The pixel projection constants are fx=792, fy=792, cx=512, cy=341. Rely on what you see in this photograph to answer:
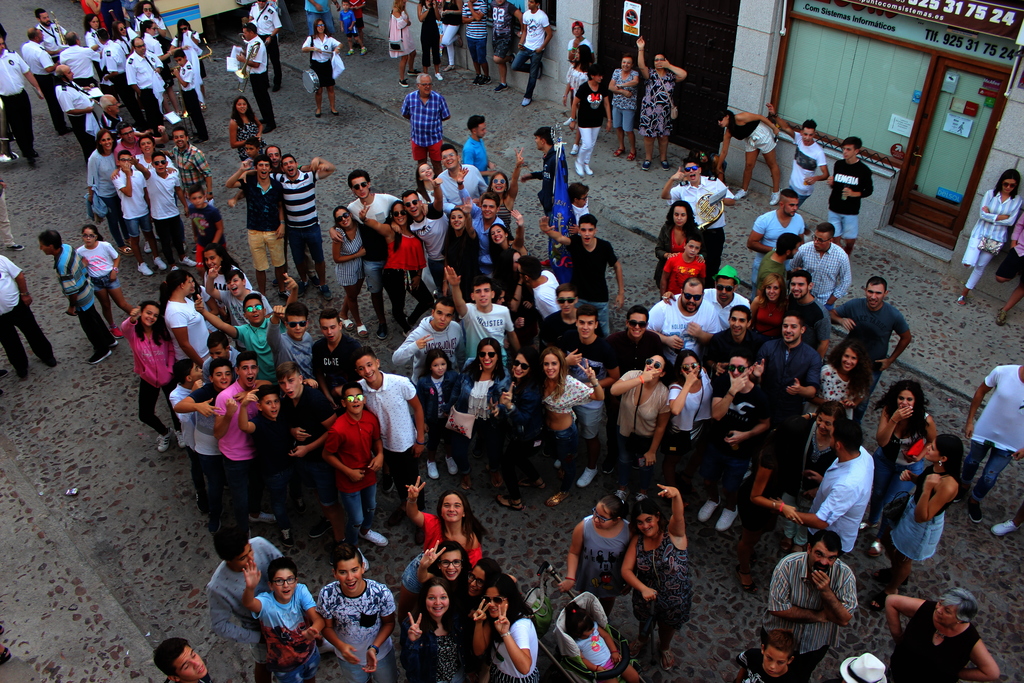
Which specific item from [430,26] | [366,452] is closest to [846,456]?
[366,452]

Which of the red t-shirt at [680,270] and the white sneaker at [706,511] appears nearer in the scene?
the white sneaker at [706,511]

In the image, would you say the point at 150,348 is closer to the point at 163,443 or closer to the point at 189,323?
the point at 189,323

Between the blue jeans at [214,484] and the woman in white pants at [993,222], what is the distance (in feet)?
26.7

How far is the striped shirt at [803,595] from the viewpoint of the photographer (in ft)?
A: 16.1

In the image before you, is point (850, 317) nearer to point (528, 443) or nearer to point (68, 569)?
point (528, 443)

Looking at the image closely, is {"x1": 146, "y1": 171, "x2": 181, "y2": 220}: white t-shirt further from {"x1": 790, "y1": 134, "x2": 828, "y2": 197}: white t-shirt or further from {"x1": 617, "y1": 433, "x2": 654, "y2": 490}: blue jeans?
{"x1": 790, "y1": 134, "x2": 828, "y2": 197}: white t-shirt

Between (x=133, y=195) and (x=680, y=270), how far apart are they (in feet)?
22.0

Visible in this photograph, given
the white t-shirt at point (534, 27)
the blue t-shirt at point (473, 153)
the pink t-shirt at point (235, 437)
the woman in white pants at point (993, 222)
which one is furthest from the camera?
the white t-shirt at point (534, 27)

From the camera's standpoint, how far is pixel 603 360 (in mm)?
6668

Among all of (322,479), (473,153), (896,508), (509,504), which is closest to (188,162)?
(473,153)

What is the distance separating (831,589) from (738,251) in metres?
6.01

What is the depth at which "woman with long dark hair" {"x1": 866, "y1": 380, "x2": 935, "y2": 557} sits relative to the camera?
19.1 feet

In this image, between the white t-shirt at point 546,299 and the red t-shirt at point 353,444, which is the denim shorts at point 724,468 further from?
the red t-shirt at point 353,444

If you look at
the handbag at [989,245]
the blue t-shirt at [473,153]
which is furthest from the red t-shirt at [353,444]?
the handbag at [989,245]
